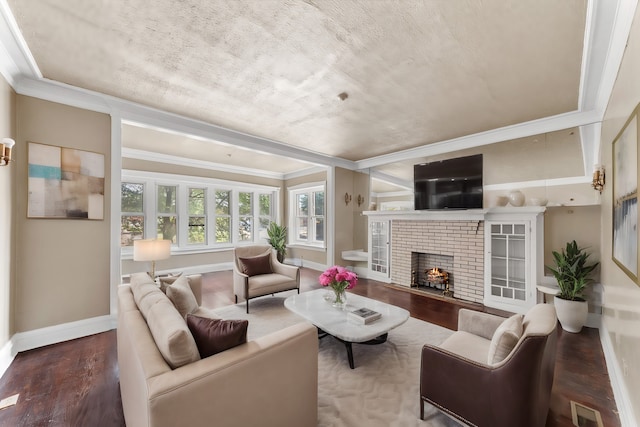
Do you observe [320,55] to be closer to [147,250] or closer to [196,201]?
[147,250]

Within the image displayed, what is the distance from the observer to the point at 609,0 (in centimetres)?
157

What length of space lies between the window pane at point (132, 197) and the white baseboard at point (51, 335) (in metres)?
3.10

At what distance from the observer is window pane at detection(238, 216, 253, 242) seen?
7.12 m

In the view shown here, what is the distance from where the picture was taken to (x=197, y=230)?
6.32 metres

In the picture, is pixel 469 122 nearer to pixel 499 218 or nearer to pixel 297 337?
pixel 499 218

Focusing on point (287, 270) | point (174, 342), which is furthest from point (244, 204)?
point (174, 342)

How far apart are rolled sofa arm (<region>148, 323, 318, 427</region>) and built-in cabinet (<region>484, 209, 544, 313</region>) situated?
3.59m

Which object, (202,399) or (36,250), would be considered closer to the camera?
(202,399)

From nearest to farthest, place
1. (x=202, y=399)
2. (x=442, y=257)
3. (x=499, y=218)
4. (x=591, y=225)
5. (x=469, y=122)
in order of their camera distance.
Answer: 1. (x=202, y=399)
2. (x=591, y=225)
3. (x=469, y=122)
4. (x=499, y=218)
5. (x=442, y=257)

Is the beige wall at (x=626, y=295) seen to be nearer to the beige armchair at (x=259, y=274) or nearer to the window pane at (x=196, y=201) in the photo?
the beige armchair at (x=259, y=274)

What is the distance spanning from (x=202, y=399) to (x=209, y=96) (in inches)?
115

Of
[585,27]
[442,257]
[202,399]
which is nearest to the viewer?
[202,399]

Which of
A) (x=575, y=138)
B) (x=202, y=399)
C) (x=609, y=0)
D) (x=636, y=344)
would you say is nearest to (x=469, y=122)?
(x=575, y=138)

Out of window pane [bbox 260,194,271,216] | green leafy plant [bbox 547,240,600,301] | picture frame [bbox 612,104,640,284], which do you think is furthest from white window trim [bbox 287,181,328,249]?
picture frame [bbox 612,104,640,284]
